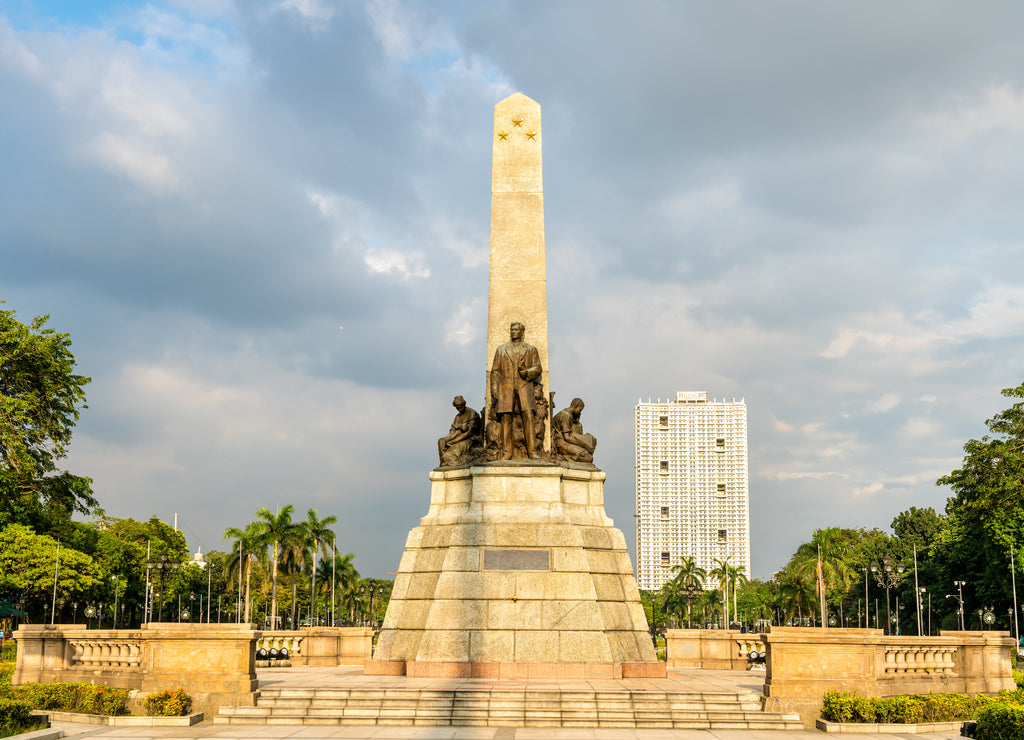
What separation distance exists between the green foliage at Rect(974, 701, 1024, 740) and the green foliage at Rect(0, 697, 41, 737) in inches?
544

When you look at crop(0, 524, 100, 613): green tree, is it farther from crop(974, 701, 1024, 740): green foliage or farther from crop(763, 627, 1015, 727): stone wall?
crop(974, 701, 1024, 740): green foliage

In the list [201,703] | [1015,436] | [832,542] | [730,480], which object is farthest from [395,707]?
[730,480]

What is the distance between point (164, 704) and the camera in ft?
48.7

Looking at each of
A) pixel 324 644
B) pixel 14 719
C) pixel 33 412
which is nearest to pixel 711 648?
pixel 324 644

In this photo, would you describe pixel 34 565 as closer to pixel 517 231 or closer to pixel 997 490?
pixel 517 231

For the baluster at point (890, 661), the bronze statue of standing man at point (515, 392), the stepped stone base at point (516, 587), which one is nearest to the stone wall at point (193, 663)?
the stepped stone base at point (516, 587)

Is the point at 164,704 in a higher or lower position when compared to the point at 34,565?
lower

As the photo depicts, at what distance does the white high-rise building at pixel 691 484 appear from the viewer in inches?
7480

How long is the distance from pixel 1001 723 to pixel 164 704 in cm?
1279

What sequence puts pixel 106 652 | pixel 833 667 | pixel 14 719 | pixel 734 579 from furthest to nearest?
1. pixel 734 579
2. pixel 106 652
3. pixel 833 667
4. pixel 14 719

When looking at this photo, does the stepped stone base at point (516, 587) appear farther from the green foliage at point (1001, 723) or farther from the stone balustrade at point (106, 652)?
the green foliage at point (1001, 723)

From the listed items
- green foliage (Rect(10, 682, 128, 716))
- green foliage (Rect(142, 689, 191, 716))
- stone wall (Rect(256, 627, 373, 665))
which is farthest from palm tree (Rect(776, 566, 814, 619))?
green foliage (Rect(10, 682, 128, 716))

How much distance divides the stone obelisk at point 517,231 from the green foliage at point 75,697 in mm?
9562

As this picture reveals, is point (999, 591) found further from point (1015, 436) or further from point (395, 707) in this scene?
point (395, 707)
